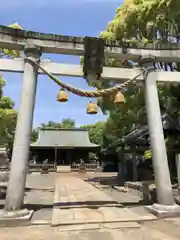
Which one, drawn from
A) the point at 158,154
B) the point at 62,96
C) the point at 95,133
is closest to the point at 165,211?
the point at 158,154

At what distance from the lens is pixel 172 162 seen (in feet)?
43.0

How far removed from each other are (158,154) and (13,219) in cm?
423

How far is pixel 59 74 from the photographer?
712 cm

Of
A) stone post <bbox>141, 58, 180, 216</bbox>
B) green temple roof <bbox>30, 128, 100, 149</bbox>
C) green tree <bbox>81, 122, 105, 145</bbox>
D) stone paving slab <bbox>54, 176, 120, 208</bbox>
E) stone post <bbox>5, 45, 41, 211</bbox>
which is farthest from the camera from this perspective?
green tree <bbox>81, 122, 105, 145</bbox>

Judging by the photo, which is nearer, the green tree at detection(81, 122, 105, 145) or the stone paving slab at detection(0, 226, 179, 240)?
Answer: the stone paving slab at detection(0, 226, 179, 240)

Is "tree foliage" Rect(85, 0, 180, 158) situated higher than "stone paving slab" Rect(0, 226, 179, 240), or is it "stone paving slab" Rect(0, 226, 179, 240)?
"tree foliage" Rect(85, 0, 180, 158)

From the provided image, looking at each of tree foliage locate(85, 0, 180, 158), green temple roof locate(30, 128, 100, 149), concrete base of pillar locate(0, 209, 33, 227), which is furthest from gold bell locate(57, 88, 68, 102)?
green temple roof locate(30, 128, 100, 149)

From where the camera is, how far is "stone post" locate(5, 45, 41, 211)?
5965 millimetres

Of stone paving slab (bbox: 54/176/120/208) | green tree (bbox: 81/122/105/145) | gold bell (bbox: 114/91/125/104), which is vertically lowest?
stone paving slab (bbox: 54/176/120/208)

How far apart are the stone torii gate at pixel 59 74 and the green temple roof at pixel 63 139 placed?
2831 centimetres

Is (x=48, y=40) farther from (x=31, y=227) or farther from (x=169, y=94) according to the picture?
(x=169, y=94)

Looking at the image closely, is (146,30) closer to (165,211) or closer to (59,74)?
(59,74)

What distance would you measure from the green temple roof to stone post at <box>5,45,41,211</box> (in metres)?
28.5

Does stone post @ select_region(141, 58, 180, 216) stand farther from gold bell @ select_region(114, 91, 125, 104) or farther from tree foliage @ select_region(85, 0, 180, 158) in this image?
tree foliage @ select_region(85, 0, 180, 158)
